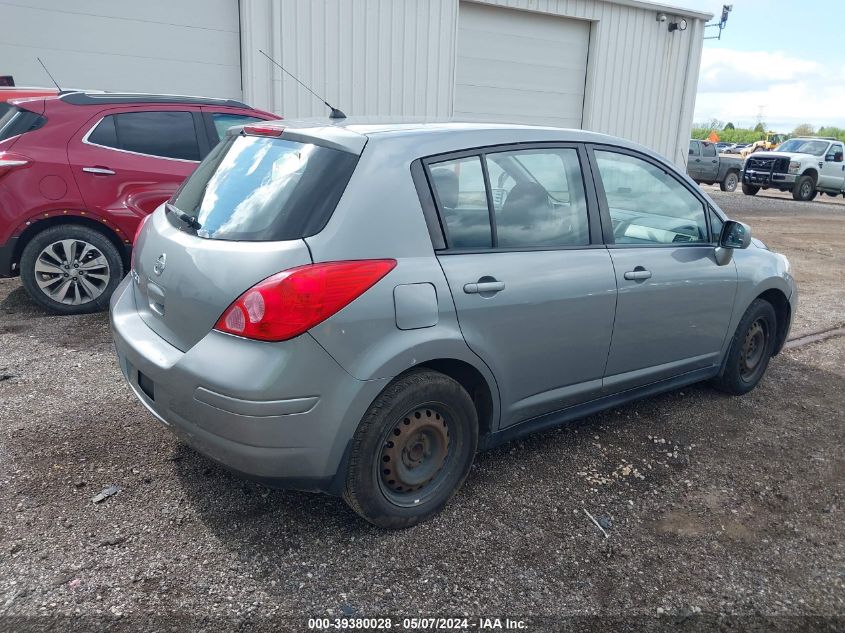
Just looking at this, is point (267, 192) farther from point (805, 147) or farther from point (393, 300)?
point (805, 147)

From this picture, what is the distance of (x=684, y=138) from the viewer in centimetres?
1495

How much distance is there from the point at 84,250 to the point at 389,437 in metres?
4.08

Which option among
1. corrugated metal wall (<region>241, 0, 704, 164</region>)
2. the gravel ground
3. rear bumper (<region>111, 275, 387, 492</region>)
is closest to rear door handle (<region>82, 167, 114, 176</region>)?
the gravel ground

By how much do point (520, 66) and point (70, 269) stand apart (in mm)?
9083

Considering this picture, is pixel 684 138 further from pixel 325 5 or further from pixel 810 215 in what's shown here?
pixel 325 5

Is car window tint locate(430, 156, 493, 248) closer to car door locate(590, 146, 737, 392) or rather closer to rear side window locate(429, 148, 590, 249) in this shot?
rear side window locate(429, 148, 590, 249)

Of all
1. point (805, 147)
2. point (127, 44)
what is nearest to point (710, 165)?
point (805, 147)

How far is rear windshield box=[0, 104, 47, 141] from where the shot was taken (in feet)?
18.3

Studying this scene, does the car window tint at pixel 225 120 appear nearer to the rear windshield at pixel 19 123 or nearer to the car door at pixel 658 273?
the rear windshield at pixel 19 123

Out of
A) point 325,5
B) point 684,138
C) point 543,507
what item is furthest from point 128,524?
point 684,138

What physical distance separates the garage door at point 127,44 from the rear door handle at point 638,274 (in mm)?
7869

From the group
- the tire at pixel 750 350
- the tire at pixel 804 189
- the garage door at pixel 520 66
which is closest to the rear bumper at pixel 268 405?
the tire at pixel 750 350

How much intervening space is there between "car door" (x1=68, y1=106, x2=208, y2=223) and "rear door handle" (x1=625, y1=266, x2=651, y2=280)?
13.0 feet

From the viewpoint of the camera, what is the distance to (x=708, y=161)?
80.2ft
